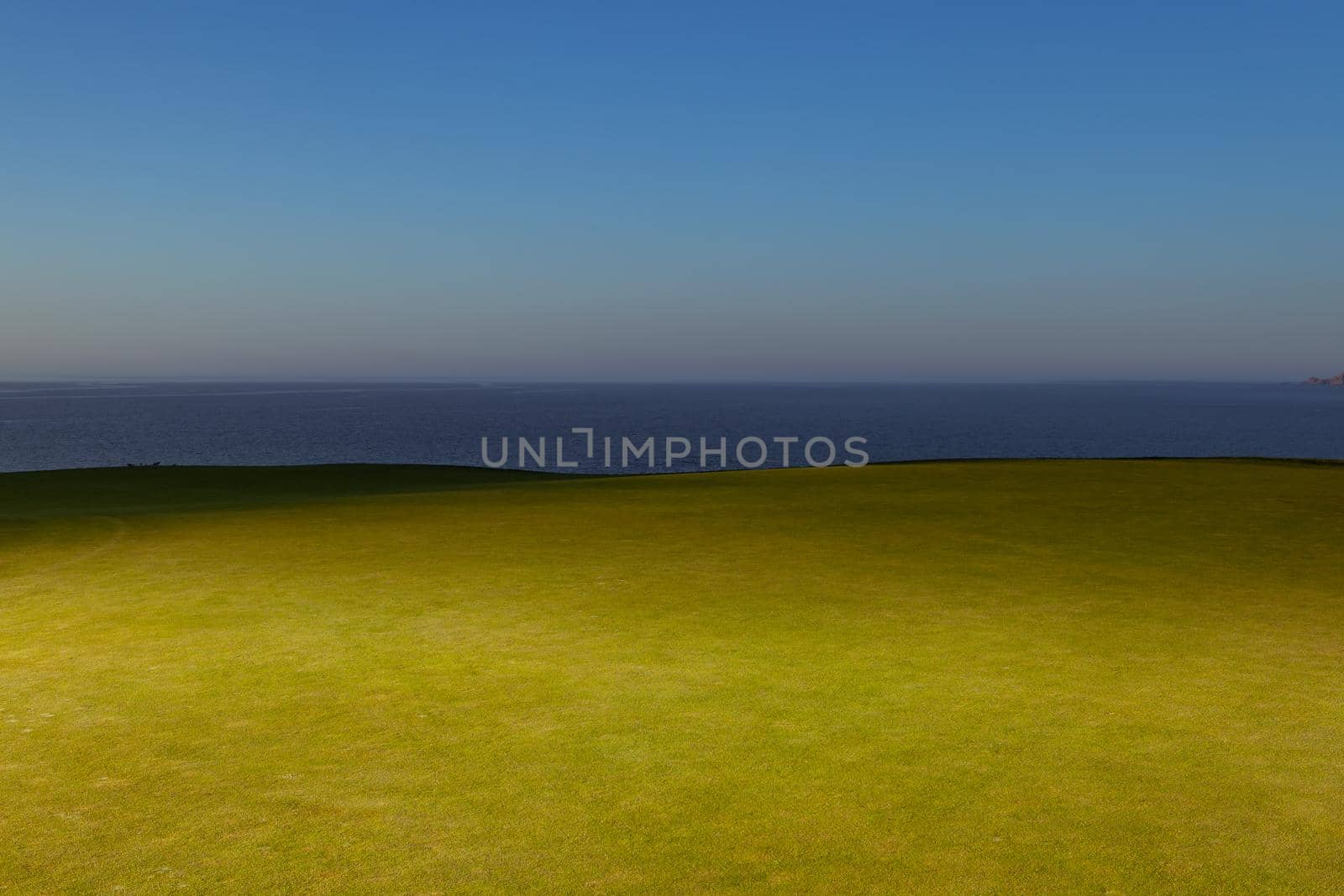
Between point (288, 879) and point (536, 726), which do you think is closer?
point (288, 879)

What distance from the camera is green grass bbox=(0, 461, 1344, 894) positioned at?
4867 millimetres

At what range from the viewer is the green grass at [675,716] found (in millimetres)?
4867

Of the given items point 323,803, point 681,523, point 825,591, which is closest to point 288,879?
point 323,803

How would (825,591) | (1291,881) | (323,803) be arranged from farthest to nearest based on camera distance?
1. (825,591)
2. (323,803)
3. (1291,881)

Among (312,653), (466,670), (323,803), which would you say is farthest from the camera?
(312,653)

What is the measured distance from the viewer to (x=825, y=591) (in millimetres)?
11469

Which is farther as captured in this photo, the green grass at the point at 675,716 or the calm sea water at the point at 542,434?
the calm sea water at the point at 542,434

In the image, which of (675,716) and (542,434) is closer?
(675,716)

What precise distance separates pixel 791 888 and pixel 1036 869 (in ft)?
3.90

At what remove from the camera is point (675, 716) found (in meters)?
6.97

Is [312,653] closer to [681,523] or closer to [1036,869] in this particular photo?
[1036,869]

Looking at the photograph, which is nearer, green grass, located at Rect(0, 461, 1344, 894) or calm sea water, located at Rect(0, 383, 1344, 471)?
green grass, located at Rect(0, 461, 1344, 894)

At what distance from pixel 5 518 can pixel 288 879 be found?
18716 millimetres

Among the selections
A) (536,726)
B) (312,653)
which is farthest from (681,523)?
(536,726)
